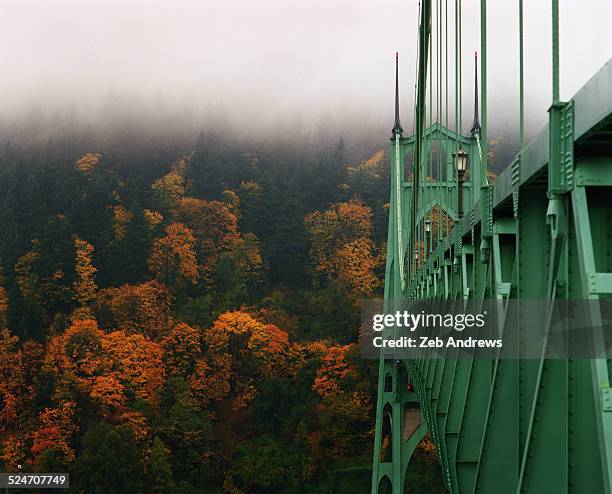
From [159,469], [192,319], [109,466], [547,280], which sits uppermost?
[192,319]

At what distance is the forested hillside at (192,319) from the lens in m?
54.1

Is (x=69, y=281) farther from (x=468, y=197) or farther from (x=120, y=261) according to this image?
(x=468, y=197)

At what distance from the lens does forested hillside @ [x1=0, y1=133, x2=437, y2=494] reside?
54094 mm

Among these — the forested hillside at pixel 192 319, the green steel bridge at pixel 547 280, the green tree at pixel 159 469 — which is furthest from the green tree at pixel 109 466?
the green steel bridge at pixel 547 280

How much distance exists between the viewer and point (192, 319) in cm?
7094

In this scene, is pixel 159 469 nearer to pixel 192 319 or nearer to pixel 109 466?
pixel 109 466

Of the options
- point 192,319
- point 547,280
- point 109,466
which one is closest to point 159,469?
point 109,466

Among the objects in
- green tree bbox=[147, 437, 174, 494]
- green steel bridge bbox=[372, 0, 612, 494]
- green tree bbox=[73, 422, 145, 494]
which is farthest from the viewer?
green tree bbox=[147, 437, 174, 494]

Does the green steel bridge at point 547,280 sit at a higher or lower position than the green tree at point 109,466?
higher
